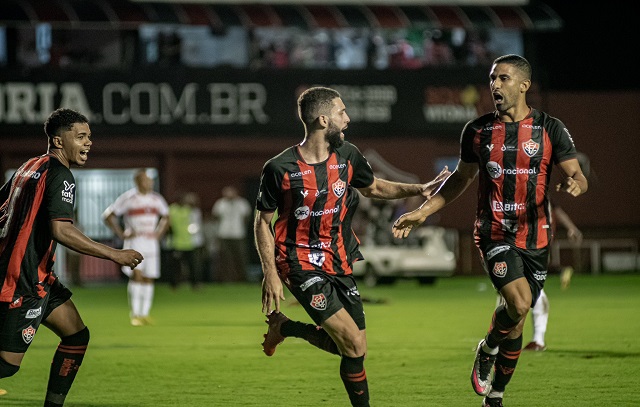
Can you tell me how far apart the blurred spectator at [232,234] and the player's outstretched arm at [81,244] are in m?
19.4

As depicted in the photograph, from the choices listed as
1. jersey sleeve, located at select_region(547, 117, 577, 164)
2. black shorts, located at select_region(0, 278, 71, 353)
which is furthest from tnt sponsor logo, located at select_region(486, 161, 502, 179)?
black shorts, located at select_region(0, 278, 71, 353)

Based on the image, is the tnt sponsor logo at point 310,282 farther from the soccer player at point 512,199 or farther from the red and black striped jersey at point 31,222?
the red and black striped jersey at point 31,222

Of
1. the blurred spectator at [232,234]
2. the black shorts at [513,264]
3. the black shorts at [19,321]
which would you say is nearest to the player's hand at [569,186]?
the black shorts at [513,264]

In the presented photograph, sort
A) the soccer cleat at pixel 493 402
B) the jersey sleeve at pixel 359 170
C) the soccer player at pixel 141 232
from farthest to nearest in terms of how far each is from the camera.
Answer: the soccer player at pixel 141 232
the soccer cleat at pixel 493 402
the jersey sleeve at pixel 359 170

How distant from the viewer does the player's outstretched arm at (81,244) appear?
302 inches

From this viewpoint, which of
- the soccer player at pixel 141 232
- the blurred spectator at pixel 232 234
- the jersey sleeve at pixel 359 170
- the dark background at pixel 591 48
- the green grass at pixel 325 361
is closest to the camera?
the jersey sleeve at pixel 359 170

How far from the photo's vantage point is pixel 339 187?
322 inches

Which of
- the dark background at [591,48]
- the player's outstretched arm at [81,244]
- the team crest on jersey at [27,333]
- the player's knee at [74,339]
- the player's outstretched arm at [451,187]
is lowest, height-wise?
the player's knee at [74,339]

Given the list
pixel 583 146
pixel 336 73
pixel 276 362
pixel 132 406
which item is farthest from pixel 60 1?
pixel 132 406

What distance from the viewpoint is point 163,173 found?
29797 mm

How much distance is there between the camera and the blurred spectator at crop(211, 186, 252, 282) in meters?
27.3

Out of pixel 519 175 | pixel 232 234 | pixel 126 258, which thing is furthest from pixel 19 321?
pixel 232 234

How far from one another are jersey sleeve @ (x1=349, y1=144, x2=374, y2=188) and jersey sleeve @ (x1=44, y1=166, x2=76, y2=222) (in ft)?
6.27

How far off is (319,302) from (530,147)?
6.49 feet
